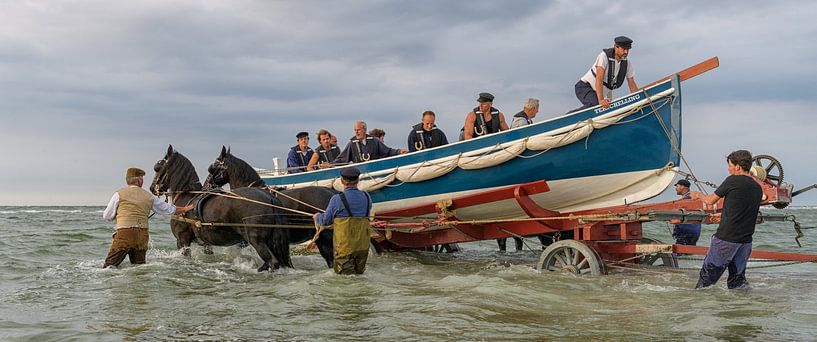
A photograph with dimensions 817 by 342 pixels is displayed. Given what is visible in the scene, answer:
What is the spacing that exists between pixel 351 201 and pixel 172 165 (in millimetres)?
3956

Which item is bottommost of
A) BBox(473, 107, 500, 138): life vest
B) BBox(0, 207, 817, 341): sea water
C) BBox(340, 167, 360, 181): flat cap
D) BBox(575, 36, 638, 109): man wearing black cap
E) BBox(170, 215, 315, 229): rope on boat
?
BBox(0, 207, 817, 341): sea water

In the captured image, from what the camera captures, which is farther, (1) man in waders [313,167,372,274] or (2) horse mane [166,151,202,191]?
(2) horse mane [166,151,202,191]

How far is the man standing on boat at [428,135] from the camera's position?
11.7m

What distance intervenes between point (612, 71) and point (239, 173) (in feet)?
18.2

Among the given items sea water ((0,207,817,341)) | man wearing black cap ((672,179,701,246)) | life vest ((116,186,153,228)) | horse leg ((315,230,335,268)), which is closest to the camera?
sea water ((0,207,817,341))

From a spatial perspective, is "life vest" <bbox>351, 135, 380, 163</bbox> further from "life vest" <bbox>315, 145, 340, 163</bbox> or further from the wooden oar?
the wooden oar

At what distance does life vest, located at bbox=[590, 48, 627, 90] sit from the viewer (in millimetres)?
9898

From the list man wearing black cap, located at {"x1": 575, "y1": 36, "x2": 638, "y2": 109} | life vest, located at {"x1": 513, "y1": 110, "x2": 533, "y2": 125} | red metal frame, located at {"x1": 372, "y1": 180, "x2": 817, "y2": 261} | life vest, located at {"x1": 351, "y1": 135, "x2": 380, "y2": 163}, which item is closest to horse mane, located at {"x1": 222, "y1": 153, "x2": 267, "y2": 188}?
life vest, located at {"x1": 351, "y1": 135, "x2": 380, "y2": 163}

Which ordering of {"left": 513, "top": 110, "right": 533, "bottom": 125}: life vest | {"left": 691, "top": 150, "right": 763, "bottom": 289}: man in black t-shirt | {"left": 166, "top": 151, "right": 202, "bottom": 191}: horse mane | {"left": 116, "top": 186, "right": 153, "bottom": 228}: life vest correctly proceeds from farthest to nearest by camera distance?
{"left": 513, "top": 110, "right": 533, "bottom": 125}: life vest → {"left": 166, "top": 151, "right": 202, "bottom": 191}: horse mane → {"left": 116, "top": 186, "right": 153, "bottom": 228}: life vest → {"left": 691, "top": 150, "right": 763, "bottom": 289}: man in black t-shirt

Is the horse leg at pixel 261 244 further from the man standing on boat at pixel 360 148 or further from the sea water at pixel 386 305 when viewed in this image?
the man standing on boat at pixel 360 148

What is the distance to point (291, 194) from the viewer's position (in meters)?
10.1

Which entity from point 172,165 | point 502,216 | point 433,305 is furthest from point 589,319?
point 172,165

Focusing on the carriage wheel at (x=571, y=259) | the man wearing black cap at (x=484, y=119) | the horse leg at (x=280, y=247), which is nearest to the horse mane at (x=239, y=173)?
the horse leg at (x=280, y=247)

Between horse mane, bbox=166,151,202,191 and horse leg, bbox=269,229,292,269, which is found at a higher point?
horse mane, bbox=166,151,202,191
